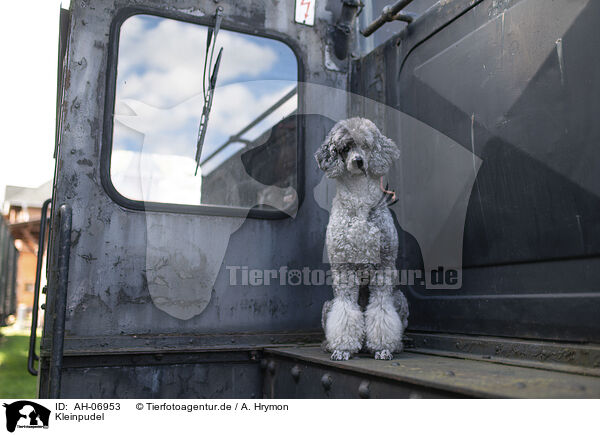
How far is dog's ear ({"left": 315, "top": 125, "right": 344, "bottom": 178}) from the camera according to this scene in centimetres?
216

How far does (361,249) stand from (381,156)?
0.46 metres

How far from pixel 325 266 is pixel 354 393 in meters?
1.07

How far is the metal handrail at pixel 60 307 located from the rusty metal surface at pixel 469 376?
3.15 ft

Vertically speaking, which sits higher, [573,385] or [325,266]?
[325,266]

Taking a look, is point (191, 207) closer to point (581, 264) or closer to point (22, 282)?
point (581, 264)

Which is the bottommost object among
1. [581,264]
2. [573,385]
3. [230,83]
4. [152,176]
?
[573,385]

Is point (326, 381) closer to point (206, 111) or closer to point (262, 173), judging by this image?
point (262, 173)

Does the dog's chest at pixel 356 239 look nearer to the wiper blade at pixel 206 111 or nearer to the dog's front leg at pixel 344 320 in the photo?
the dog's front leg at pixel 344 320

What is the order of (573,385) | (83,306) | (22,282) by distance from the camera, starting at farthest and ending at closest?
(22,282) → (83,306) → (573,385)

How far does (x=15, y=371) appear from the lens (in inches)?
208

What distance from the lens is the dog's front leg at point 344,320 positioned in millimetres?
1982

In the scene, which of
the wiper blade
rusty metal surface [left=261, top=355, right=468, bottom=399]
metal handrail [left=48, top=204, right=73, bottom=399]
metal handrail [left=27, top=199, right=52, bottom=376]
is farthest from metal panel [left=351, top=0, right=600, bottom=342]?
metal handrail [left=27, top=199, right=52, bottom=376]

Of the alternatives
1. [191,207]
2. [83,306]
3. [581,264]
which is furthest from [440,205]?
[83,306]
